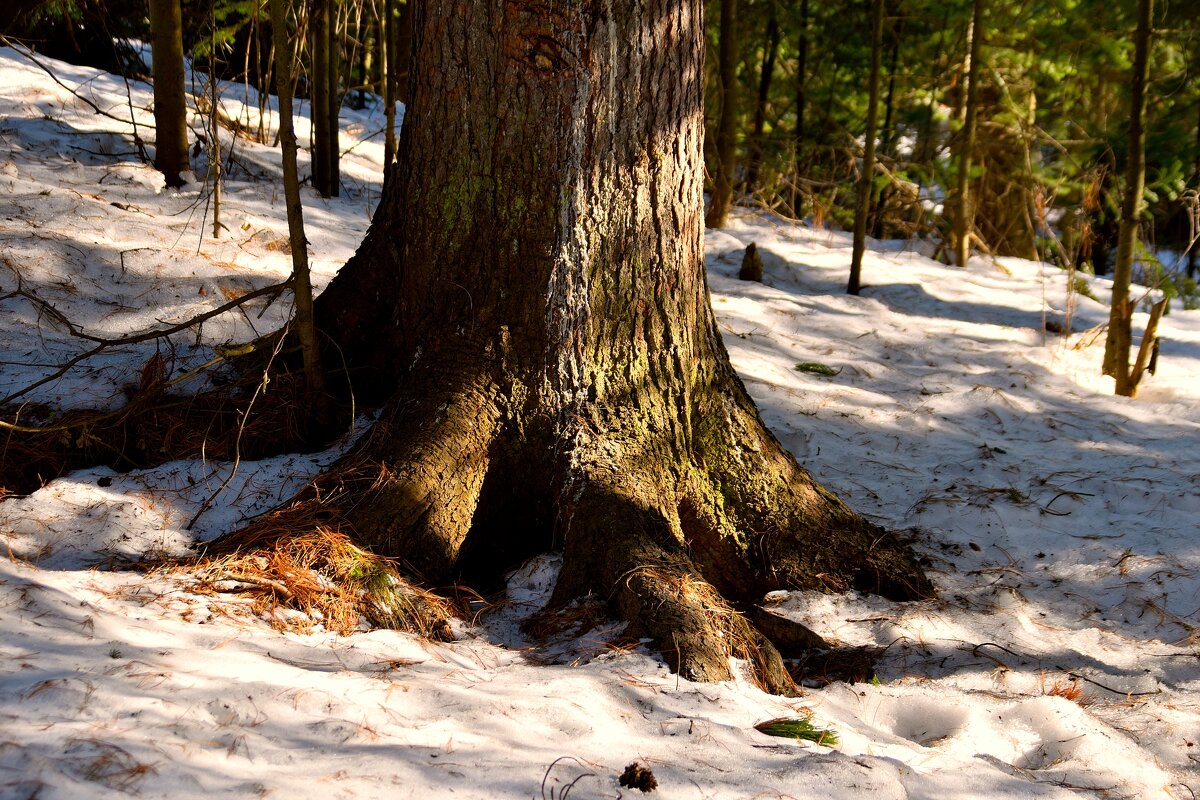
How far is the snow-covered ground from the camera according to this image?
6.30 feet

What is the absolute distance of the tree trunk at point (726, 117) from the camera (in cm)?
848

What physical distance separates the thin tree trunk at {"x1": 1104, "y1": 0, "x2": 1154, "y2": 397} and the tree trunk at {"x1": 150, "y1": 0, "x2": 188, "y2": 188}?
6.48 m

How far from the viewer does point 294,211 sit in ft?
10.8

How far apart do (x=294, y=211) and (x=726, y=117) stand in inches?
259

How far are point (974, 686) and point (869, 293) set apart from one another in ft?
18.2

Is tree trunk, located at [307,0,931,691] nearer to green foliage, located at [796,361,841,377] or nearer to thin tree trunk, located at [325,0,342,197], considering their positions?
green foliage, located at [796,361,841,377]

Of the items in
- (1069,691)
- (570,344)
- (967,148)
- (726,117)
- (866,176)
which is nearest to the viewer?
(1069,691)

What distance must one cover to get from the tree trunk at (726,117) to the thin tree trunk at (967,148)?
2.26 metres

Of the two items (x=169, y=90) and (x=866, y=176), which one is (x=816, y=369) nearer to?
(x=866, y=176)

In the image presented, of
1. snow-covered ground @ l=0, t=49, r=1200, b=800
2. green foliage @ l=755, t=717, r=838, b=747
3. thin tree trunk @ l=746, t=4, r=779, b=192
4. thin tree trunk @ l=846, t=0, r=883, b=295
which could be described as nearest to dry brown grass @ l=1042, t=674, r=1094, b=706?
snow-covered ground @ l=0, t=49, r=1200, b=800

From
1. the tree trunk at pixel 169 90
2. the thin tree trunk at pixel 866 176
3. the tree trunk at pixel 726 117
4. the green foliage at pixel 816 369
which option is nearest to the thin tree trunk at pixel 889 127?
the tree trunk at pixel 726 117

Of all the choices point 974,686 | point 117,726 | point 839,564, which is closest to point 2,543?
point 117,726

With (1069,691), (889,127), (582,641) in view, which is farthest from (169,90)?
(889,127)

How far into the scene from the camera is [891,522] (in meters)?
3.98
